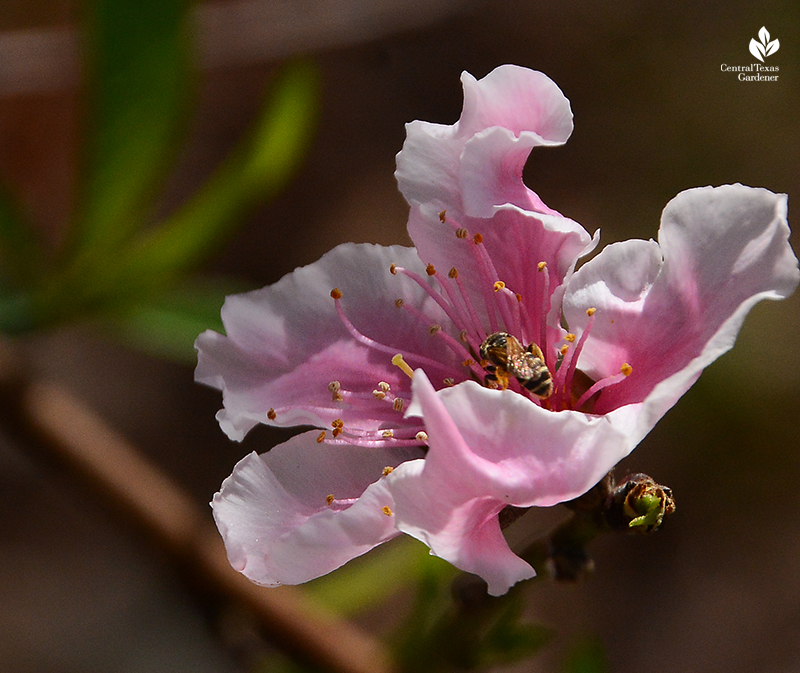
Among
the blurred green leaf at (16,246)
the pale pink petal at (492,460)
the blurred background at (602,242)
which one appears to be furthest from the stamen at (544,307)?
the blurred background at (602,242)

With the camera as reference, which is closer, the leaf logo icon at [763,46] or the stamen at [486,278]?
the stamen at [486,278]

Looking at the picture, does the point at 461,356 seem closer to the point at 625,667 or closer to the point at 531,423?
the point at 531,423

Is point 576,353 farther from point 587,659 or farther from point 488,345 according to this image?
point 587,659

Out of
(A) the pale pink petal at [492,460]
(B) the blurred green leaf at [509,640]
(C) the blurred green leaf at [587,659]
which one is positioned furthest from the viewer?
(C) the blurred green leaf at [587,659]

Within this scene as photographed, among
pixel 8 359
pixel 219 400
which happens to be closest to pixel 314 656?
pixel 8 359

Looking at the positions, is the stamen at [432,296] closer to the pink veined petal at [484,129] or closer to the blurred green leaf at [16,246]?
the pink veined petal at [484,129]

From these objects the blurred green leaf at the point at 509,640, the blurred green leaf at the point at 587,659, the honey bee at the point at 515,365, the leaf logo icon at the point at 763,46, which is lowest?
the blurred green leaf at the point at 587,659
